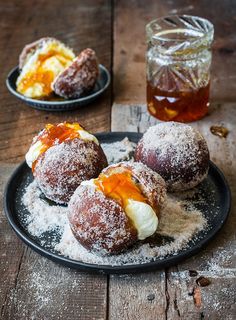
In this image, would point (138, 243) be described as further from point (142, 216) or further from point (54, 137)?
point (54, 137)

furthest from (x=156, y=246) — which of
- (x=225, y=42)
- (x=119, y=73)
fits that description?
(x=225, y=42)

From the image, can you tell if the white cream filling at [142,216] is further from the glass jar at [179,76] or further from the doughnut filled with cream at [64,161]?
the glass jar at [179,76]

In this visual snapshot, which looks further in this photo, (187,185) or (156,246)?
(187,185)

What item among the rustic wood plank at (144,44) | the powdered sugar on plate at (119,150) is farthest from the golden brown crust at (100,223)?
the rustic wood plank at (144,44)

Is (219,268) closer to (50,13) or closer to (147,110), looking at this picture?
(147,110)

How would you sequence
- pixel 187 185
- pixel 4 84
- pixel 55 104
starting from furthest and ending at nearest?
pixel 4 84, pixel 55 104, pixel 187 185
